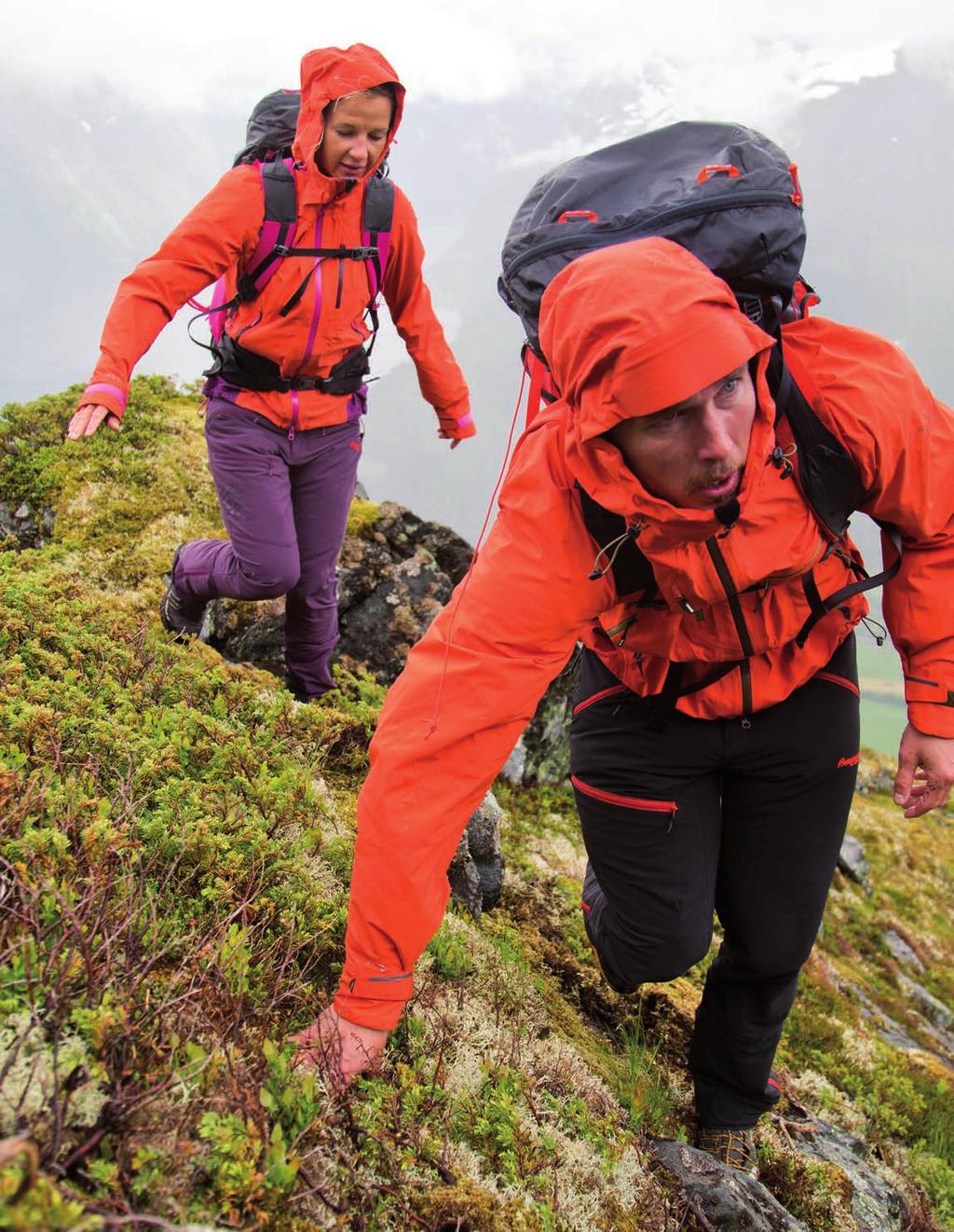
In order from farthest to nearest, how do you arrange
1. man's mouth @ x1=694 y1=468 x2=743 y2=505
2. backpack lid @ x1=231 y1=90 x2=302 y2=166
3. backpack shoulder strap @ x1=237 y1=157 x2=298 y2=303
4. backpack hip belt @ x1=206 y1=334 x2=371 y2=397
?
backpack hip belt @ x1=206 y1=334 x2=371 y2=397 → backpack lid @ x1=231 y1=90 x2=302 y2=166 → backpack shoulder strap @ x1=237 y1=157 x2=298 y2=303 → man's mouth @ x1=694 y1=468 x2=743 y2=505

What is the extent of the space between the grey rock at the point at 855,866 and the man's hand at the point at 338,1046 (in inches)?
513

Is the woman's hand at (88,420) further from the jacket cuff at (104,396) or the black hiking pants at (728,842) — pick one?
the black hiking pants at (728,842)

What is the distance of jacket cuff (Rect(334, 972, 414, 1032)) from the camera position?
3.02 meters

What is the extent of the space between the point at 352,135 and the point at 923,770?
529 centimetres

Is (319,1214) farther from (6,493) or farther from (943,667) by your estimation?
(6,493)

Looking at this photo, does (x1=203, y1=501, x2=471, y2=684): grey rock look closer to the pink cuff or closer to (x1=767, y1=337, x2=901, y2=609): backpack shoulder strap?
the pink cuff

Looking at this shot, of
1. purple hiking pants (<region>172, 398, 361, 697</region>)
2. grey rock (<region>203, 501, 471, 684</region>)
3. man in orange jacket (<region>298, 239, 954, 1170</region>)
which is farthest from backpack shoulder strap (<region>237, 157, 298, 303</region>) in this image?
grey rock (<region>203, 501, 471, 684</region>)

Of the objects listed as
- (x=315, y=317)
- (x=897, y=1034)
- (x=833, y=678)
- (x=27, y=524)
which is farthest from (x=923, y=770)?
(x=27, y=524)

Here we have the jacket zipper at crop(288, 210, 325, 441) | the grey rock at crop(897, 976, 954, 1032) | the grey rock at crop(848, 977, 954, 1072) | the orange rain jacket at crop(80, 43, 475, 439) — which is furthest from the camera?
the grey rock at crop(897, 976, 954, 1032)

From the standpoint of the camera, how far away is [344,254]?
19.1 feet

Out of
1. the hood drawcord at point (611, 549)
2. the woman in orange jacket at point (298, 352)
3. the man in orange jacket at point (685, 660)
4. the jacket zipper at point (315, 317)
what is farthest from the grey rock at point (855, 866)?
the hood drawcord at point (611, 549)

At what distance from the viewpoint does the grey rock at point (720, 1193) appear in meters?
3.41

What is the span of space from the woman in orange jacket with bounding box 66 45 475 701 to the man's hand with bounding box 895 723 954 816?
4.47m

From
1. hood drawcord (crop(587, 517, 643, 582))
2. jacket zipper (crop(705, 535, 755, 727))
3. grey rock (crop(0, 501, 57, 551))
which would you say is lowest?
grey rock (crop(0, 501, 57, 551))
